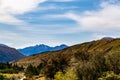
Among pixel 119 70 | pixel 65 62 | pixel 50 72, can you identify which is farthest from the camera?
pixel 65 62

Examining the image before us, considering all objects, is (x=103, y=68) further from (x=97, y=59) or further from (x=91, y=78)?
(x=91, y=78)

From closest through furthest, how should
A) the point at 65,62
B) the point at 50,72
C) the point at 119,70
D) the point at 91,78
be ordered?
the point at 91,78 → the point at 119,70 → the point at 50,72 → the point at 65,62

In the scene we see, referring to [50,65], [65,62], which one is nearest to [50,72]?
[50,65]

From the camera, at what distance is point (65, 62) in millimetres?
164625

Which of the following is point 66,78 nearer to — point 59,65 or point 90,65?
point 90,65

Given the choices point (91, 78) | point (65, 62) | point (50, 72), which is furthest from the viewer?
point (65, 62)

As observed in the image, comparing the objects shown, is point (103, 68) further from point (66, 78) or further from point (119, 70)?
point (66, 78)

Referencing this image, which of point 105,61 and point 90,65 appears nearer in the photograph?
A: point 90,65

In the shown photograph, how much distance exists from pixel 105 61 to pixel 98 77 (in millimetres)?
16107

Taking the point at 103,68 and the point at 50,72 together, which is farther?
the point at 50,72

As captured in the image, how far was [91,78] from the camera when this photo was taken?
4675 inches

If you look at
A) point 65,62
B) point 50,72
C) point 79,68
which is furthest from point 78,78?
point 65,62

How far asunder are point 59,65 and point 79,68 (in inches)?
1487

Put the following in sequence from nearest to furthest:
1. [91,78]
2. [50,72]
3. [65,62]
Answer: [91,78], [50,72], [65,62]
